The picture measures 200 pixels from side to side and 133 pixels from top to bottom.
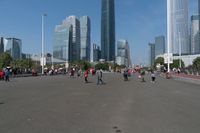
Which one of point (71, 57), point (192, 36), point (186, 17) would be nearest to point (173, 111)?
point (186, 17)

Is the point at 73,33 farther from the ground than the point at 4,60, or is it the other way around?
the point at 73,33

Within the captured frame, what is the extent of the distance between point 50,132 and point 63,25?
526ft

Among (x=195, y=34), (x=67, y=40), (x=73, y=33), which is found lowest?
(x=67, y=40)

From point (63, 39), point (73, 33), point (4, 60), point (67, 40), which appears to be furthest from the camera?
point (73, 33)

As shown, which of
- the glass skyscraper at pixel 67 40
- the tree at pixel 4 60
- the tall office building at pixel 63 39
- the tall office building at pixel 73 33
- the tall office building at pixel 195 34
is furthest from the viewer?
the tall office building at pixel 73 33

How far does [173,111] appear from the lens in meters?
12.5

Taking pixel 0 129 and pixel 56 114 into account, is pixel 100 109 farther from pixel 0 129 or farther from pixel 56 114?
pixel 0 129

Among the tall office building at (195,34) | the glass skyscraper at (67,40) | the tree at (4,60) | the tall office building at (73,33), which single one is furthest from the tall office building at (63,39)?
the tall office building at (195,34)

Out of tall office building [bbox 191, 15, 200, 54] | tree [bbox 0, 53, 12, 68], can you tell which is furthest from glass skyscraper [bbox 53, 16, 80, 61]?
tall office building [bbox 191, 15, 200, 54]

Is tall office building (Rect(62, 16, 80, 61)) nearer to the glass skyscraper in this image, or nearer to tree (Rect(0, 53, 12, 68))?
the glass skyscraper

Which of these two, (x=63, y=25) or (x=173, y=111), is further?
(x=63, y=25)

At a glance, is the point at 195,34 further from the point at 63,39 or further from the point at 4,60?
the point at 4,60

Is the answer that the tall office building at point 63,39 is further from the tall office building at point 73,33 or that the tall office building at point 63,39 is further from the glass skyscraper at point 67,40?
the tall office building at point 73,33

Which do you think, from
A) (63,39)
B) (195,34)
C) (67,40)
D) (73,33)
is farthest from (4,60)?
(195,34)
